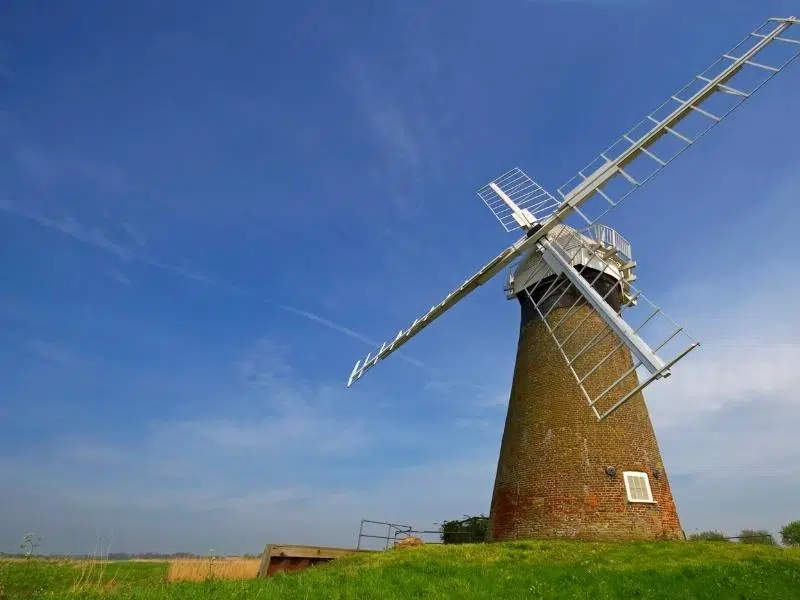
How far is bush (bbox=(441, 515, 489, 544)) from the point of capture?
76.1 ft

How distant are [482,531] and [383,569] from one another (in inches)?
460

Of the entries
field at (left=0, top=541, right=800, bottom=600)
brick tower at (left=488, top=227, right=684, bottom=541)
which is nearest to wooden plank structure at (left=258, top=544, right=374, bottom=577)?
field at (left=0, top=541, right=800, bottom=600)

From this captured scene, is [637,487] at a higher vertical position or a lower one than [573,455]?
lower

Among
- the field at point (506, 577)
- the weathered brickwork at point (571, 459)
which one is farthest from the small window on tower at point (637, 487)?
the field at point (506, 577)

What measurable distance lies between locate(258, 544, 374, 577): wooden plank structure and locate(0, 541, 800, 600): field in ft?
5.15

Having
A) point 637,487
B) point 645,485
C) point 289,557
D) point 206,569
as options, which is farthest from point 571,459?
point 206,569

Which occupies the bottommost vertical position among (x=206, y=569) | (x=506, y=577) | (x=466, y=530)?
(x=506, y=577)

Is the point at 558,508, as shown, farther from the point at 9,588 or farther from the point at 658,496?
the point at 9,588

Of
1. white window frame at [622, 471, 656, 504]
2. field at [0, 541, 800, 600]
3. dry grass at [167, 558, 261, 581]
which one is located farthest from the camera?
white window frame at [622, 471, 656, 504]

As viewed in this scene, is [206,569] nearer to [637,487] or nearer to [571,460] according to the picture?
A: [571,460]

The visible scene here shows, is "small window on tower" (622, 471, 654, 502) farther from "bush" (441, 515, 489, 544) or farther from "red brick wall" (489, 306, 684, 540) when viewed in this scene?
"bush" (441, 515, 489, 544)

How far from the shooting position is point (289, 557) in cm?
1630

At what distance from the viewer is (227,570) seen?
629 inches

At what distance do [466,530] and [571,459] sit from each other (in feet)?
30.5
